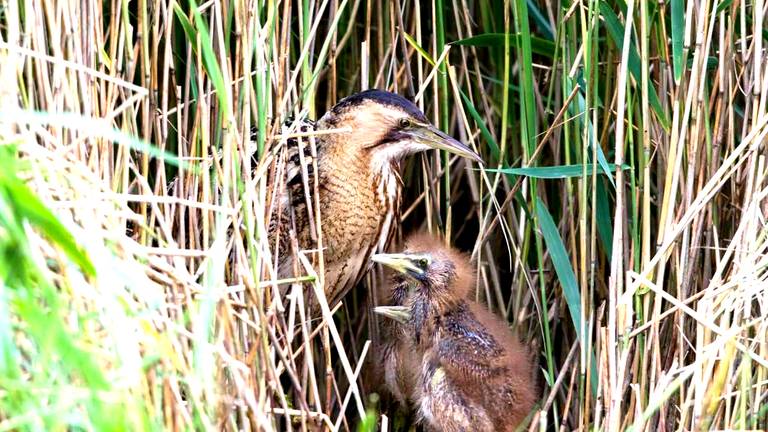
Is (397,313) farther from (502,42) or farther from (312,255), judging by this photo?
(502,42)

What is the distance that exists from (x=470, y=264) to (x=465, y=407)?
40cm

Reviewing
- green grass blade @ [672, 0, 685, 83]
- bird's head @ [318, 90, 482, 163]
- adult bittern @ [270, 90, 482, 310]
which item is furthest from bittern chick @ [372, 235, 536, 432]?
green grass blade @ [672, 0, 685, 83]

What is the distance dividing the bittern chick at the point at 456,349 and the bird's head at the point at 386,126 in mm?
256

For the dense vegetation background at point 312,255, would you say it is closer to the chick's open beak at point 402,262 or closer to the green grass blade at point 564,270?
the green grass blade at point 564,270

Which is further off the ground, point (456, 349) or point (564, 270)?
point (564, 270)

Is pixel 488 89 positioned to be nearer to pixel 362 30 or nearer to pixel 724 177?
pixel 362 30

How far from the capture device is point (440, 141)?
9.33ft

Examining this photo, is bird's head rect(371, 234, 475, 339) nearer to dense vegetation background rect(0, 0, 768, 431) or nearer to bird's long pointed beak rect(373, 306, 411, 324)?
bird's long pointed beak rect(373, 306, 411, 324)

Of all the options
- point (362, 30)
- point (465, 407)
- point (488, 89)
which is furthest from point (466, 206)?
point (465, 407)

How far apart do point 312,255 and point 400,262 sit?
0.76 ft

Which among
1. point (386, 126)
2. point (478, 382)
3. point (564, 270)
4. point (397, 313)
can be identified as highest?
point (386, 126)

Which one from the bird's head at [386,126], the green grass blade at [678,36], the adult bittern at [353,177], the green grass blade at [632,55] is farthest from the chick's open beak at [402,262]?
the green grass blade at [678,36]

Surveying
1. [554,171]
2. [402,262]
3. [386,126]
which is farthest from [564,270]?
[386,126]

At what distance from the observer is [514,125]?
3211 millimetres
